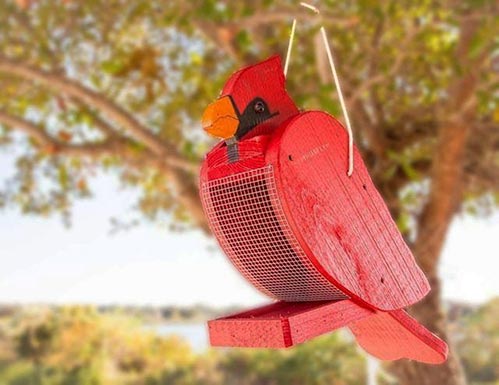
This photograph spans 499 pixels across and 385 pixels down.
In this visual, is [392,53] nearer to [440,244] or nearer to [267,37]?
[267,37]

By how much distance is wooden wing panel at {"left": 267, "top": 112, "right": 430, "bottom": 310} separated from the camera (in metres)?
0.68

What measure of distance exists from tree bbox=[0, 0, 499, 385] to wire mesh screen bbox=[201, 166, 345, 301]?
159 centimetres

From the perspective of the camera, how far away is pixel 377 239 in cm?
77

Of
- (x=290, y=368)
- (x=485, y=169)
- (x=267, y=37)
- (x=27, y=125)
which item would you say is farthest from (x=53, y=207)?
(x=290, y=368)

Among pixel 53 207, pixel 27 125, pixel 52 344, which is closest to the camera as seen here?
pixel 27 125

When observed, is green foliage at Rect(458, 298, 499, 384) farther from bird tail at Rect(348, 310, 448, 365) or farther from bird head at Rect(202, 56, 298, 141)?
bird head at Rect(202, 56, 298, 141)

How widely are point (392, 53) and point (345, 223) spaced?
2.64m

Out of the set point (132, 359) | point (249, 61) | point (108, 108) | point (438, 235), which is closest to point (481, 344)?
point (132, 359)

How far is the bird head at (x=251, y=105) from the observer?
665 mm

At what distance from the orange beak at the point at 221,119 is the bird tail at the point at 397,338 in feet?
0.86

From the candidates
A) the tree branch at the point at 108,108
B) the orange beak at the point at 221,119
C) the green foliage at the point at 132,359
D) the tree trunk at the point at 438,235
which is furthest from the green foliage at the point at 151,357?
the orange beak at the point at 221,119

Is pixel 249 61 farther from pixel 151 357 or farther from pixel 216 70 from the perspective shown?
pixel 151 357

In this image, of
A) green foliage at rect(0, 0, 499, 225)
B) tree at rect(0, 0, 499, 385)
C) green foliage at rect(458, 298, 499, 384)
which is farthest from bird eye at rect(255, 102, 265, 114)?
green foliage at rect(458, 298, 499, 384)

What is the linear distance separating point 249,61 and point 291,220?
244cm
